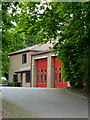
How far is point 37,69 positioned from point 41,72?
1548mm

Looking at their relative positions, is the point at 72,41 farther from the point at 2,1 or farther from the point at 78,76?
the point at 2,1

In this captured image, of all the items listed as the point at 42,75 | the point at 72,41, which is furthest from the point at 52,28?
the point at 42,75

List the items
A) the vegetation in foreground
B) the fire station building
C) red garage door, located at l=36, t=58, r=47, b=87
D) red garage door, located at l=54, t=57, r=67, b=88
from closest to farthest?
the vegetation in foreground, red garage door, located at l=54, t=57, r=67, b=88, the fire station building, red garage door, located at l=36, t=58, r=47, b=87

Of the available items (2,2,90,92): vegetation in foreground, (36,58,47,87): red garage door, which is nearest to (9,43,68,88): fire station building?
(36,58,47,87): red garage door

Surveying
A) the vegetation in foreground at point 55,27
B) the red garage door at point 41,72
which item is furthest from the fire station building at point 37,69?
the vegetation in foreground at point 55,27

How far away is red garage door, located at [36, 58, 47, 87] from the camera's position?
1885 inches

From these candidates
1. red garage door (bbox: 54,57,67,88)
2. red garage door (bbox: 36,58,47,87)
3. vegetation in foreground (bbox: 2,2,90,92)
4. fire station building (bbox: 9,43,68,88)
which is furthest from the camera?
red garage door (bbox: 36,58,47,87)

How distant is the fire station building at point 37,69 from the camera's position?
1784 inches

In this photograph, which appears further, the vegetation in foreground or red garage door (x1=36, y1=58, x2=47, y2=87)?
red garage door (x1=36, y1=58, x2=47, y2=87)

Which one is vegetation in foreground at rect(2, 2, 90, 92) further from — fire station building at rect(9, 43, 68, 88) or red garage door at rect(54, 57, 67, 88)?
red garage door at rect(54, 57, 67, 88)

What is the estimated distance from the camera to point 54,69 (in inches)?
1804

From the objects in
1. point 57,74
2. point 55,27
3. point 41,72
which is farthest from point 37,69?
point 55,27

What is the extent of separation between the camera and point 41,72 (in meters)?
49.1

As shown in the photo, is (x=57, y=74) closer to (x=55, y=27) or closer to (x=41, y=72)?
(x=41, y=72)
